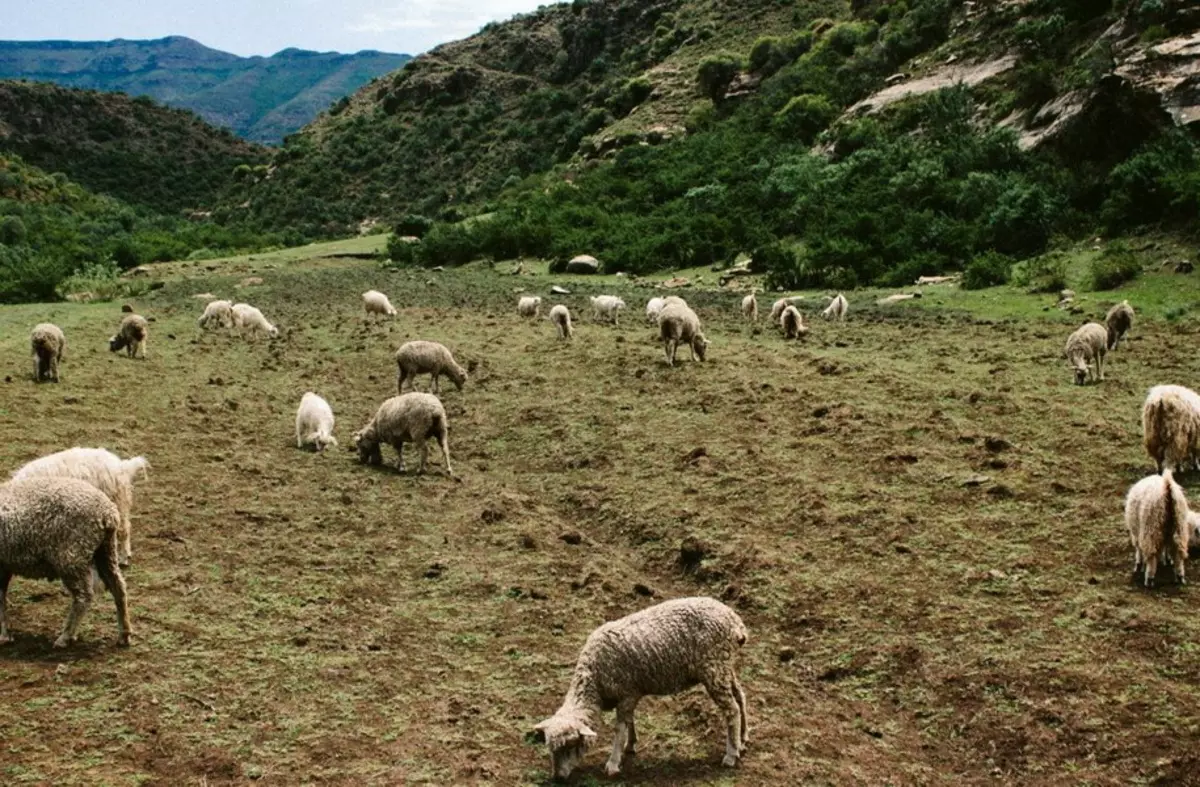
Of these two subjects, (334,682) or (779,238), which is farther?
(779,238)

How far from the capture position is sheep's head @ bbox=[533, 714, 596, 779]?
6.38 m

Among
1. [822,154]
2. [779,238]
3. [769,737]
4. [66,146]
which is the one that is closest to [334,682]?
[769,737]

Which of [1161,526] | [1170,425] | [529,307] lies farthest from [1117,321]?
[529,307]

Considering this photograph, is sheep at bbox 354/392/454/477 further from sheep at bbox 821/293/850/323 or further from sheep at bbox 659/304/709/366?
sheep at bbox 821/293/850/323

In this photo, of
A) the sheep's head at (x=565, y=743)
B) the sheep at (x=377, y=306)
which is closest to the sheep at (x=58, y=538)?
the sheep's head at (x=565, y=743)

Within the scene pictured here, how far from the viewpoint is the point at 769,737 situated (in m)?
7.03

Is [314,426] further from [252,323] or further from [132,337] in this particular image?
[252,323]

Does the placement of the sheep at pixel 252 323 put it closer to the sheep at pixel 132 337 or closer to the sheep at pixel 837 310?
the sheep at pixel 132 337

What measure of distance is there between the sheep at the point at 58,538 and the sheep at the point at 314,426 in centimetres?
701

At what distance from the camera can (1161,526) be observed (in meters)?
8.78

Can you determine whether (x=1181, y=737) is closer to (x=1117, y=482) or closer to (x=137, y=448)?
(x=1117, y=482)

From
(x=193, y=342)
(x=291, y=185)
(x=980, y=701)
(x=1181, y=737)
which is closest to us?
(x=1181, y=737)

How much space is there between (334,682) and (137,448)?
7.65 meters

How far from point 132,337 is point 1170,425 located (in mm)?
19395
